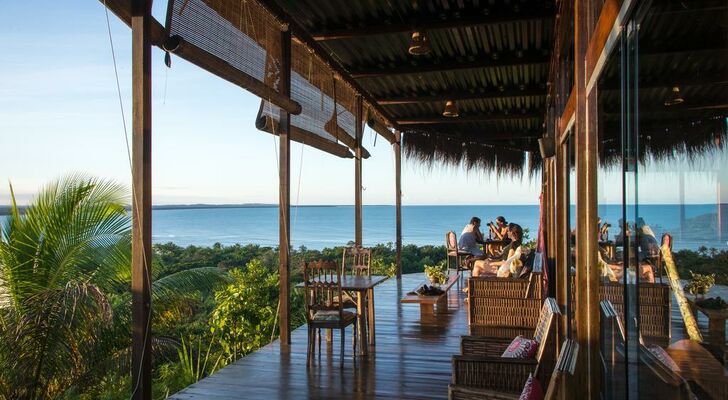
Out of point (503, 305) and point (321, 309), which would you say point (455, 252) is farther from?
point (321, 309)

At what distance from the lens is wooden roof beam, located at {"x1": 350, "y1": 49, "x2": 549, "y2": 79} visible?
6543mm

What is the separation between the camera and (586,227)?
2.67 meters

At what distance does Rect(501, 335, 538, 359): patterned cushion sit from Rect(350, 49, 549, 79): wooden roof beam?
432 cm

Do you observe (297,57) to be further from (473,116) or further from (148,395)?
(473,116)

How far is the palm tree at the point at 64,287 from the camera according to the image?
4.09 meters

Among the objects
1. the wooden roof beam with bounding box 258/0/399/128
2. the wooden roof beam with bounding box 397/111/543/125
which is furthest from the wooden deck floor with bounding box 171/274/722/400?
the wooden roof beam with bounding box 397/111/543/125

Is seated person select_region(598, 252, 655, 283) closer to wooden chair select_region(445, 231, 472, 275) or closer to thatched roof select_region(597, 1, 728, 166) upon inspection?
thatched roof select_region(597, 1, 728, 166)

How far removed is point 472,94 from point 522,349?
18.9ft

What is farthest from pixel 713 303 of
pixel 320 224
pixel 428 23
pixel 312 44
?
pixel 320 224

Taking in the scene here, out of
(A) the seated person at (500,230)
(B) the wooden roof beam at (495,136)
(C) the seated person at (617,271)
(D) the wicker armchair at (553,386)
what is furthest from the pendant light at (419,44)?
(A) the seated person at (500,230)

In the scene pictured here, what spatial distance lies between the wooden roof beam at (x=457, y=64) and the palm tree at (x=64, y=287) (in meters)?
3.55

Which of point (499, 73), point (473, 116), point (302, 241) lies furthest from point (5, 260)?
point (302, 241)

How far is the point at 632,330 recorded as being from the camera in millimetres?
1734

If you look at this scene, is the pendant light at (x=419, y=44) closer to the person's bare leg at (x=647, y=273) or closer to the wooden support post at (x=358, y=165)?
the wooden support post at (x=358, y=165)
